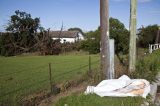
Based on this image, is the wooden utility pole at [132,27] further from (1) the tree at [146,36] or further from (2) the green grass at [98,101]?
(1) the tree at [146,36]

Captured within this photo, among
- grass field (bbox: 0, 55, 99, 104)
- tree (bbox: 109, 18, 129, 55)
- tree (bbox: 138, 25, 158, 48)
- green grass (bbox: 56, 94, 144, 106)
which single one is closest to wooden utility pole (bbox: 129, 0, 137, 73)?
grass field (bbox: 0, 55, 99, 104)

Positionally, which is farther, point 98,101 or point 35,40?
point 35,40

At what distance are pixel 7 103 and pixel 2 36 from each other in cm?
4221

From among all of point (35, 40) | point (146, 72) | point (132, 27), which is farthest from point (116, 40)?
point (146, 72)

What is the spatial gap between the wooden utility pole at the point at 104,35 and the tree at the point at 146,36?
2072 inches

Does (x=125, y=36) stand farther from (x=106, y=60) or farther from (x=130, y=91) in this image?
(x=130, y=91)

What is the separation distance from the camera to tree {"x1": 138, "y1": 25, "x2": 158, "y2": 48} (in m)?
64.4

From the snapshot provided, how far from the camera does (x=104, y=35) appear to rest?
12398 millimetres

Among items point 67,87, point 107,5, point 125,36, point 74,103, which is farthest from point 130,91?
point 125,36

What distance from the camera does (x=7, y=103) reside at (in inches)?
330

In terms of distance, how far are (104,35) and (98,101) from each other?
4523 millimetres

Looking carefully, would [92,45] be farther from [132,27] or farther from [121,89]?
[121,89]

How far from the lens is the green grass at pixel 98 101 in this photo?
814 cm

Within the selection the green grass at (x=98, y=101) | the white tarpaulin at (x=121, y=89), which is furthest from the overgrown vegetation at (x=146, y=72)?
the green grass at (x=98, y=101)
